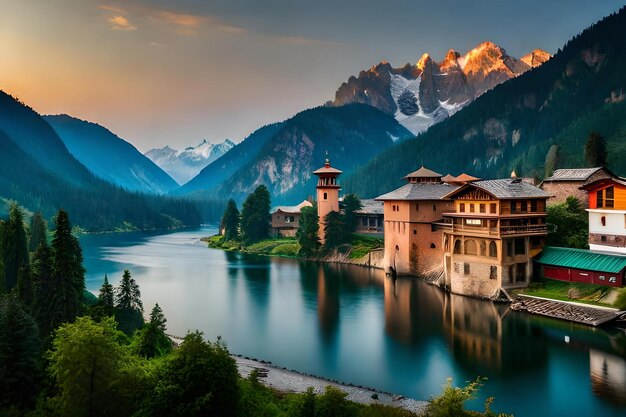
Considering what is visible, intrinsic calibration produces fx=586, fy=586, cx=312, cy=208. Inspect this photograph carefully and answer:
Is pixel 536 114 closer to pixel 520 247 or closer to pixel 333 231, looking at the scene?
pixel 333 231

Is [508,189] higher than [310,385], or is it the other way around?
[508,189]

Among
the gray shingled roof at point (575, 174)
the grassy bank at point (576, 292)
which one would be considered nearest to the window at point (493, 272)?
the grassy bank at point (576, 292)

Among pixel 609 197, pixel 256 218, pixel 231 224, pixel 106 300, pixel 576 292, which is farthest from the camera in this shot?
pixel 231 224

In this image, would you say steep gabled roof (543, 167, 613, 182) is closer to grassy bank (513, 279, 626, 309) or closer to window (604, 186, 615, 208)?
window (604, 186, 615, 208)

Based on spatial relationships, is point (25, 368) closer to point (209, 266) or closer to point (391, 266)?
point (391, 266)

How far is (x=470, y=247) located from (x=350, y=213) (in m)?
36.2

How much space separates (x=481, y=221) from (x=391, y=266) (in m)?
17.1

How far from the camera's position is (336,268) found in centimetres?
7300

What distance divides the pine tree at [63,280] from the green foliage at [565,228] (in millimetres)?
39051

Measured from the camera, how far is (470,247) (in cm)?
5047

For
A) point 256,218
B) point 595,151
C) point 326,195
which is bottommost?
point 256,218

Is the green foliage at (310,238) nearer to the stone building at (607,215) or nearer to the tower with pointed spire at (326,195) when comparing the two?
the tower with pointed spire at (326,195)

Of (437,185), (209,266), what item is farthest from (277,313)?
(209,266)

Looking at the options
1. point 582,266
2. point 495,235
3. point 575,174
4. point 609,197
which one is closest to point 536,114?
point 575,174
